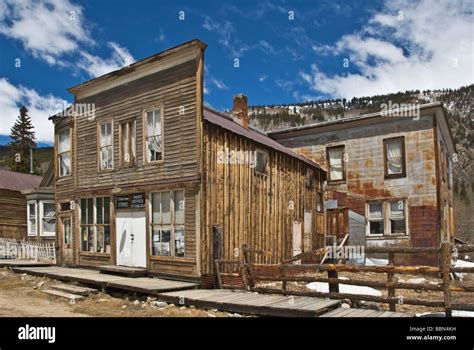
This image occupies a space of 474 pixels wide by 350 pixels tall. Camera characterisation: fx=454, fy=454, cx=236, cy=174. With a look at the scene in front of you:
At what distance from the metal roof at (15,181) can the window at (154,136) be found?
745 inches

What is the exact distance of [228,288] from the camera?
13398 mm

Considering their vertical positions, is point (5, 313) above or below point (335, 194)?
below

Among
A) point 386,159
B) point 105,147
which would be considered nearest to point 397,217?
point 386,159

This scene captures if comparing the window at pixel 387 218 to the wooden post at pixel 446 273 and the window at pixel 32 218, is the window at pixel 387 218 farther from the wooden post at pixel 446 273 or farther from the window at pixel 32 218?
the window at pixel 32 218

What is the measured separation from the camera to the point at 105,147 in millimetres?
17953

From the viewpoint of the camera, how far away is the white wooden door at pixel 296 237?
1928cm

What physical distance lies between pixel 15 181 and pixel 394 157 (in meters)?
25.4

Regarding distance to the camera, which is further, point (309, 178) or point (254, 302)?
point (309, 178)

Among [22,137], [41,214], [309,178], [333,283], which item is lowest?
[333,283]

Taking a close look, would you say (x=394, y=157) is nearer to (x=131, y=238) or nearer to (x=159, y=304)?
(x=131, y=238)

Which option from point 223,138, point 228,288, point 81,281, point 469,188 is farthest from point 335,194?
point 469,188

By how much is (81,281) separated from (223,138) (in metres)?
6.59

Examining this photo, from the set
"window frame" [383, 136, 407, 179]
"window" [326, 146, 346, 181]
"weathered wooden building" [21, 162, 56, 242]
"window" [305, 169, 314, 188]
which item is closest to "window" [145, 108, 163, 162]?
"window" [305, 169, 314, 188]

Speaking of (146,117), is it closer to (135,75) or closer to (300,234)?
(135,75)
